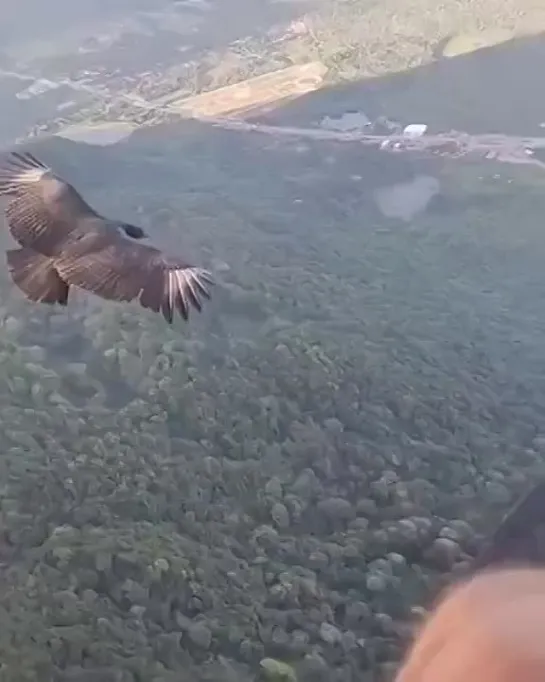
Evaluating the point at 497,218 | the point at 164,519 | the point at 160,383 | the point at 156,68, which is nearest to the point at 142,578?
the point at 164,519

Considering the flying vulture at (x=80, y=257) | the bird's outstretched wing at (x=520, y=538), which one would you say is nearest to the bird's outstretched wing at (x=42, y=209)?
the flying vulture at (x=80, y=257)

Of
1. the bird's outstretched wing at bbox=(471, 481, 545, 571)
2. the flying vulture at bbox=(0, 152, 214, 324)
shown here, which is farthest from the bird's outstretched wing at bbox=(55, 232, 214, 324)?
the bird's outstretched wing at bbox=(471, 481, 545, 571)

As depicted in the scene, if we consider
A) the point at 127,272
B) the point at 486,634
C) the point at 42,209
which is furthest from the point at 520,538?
the point at 42,209

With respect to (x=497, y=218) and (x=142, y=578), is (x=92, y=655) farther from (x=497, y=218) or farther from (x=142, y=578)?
(x=497, y=218)

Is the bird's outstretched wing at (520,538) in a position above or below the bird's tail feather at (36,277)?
below

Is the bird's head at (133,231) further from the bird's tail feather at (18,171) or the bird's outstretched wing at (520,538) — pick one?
the bird's outstretched wing at (520,538)

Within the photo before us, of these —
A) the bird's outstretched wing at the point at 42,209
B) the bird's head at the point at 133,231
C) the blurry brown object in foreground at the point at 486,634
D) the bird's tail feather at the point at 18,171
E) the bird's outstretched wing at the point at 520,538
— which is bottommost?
the blurry brown object in foreground at the point at 486,634
